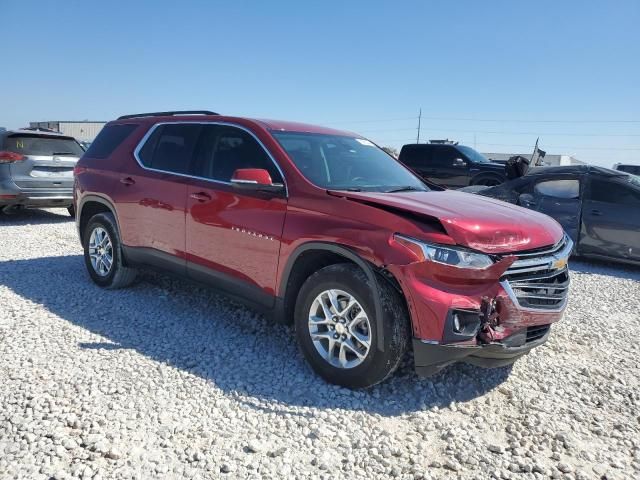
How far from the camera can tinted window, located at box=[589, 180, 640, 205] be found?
724cm

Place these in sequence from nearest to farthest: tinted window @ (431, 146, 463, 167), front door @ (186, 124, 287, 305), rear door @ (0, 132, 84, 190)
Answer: front door @ (186, 124, 287, 305), rear door @ (0, 132, 84, 190), tinted window @ (431, 146, 463, 167)

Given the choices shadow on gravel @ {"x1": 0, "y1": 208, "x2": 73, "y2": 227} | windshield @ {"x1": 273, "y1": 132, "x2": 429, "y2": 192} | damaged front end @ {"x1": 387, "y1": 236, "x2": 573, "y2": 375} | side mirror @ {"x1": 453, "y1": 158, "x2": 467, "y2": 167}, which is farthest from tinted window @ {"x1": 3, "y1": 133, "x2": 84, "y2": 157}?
side mirror @ {"x1": 453, "y1": 158, "x2": 467, "y2": 167}

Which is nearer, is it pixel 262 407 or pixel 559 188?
pixel 262 407

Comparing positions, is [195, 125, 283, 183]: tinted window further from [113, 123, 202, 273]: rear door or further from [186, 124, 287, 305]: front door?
[113, 123, 202, 273]: rear door

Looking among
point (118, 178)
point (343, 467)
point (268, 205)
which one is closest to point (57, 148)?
point (118, 178)

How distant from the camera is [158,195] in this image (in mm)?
4617

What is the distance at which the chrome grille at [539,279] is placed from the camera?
Answer: 121 inches

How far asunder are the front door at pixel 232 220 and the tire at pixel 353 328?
0.41 meters

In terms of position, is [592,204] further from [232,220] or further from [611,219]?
[232,220]

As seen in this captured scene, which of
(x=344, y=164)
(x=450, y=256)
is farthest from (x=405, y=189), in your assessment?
(x=450, y=256)

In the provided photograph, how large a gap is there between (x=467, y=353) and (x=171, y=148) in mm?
3224

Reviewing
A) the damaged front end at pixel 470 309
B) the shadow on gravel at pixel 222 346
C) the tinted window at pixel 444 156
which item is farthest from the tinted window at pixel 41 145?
the tinted window at pixel 444 156

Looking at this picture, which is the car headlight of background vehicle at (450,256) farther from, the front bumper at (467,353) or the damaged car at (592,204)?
the damaged car at (592,204)

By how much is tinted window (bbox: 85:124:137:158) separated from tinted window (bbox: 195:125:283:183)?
1.31 metres
